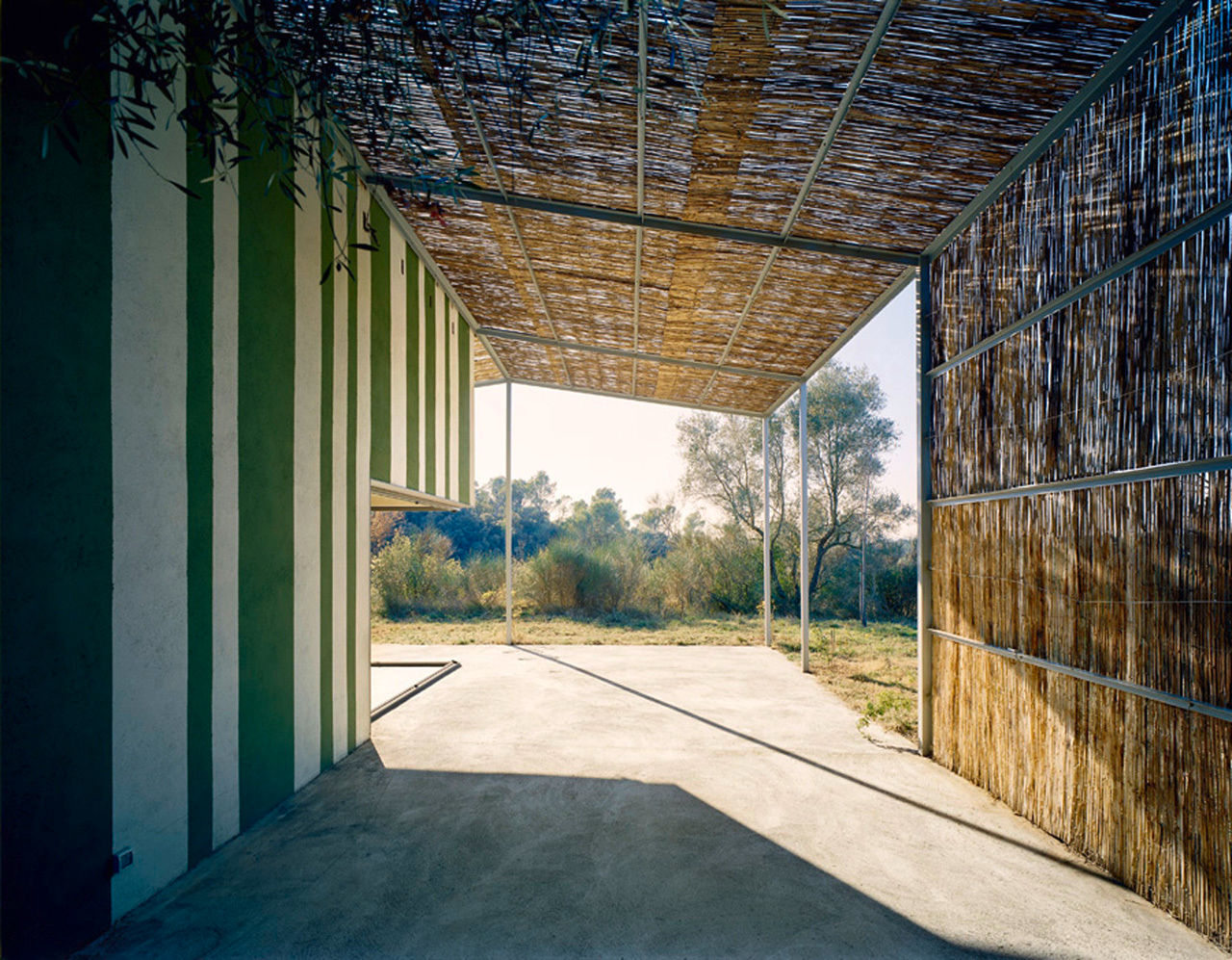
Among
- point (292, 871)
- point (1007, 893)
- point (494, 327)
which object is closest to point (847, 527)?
point (494, 327)

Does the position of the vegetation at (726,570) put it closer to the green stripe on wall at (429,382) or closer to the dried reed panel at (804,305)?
the dried reed panel at (804,305)

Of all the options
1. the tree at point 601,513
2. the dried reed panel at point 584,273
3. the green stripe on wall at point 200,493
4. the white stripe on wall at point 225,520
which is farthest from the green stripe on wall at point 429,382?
the tree at point 601,513

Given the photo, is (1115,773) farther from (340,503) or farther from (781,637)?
(781,637)

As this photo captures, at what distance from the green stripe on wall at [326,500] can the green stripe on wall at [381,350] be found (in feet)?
2.61

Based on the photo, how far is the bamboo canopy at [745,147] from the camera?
278cm

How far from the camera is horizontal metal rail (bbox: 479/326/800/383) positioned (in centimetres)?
744

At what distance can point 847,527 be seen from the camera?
556 inches

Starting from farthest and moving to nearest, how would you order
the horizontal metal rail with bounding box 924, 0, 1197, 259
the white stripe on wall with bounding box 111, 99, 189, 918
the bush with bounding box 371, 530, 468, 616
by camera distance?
1. the bush with bounding box 371, 530, 468, 616
2. the horizontal metal rail with bounding box 924, 0, 1197, 259
3. the white stripe on wall with bounding box 111, 99, 189, 918

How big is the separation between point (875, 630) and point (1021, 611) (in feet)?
27.0

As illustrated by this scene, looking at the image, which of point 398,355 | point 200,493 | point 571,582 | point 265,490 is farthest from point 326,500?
point 571,582

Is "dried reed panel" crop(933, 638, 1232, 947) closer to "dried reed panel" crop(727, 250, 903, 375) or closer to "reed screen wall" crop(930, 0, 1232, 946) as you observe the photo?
"reed screen wall" crop(930, 0, 1232, 946)

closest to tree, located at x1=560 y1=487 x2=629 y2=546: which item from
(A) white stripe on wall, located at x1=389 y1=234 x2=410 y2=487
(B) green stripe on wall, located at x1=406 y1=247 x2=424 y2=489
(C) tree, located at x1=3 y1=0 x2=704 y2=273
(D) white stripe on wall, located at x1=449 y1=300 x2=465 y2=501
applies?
(D) white stripe on wall, located at x1=449 y1=300 x2=465 y2=501

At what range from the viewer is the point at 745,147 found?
3686 mm

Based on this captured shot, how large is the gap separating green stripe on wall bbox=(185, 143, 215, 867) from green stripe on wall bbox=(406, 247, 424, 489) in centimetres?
306
